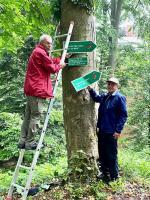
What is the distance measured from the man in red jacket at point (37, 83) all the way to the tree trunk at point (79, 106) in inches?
22.5

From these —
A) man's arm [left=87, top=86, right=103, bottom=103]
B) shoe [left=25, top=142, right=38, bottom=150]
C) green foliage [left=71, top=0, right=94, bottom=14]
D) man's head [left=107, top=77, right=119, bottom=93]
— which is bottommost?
shoe [left=25, top=142, right=38, bottom=150]

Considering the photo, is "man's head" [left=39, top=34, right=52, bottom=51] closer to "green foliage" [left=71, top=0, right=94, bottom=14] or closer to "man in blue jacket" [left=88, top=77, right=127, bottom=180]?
"green foliage" [left=71, top=0, right=94, bottom=14]

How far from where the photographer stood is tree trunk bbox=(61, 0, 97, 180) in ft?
23.2

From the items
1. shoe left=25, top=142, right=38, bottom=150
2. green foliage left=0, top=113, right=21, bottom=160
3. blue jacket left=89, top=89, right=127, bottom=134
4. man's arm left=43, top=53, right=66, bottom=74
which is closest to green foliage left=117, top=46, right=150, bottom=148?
green foliage left=0, top=113, right=21, bottom=160

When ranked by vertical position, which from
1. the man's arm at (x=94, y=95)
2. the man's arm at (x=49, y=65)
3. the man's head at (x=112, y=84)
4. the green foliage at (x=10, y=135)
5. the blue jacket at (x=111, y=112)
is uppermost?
the man's arm at (x=49, y=65)

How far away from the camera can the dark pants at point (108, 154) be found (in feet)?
23.5

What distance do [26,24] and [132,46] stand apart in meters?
13.3

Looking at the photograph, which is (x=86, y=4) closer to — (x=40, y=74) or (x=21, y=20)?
(x=40, y=74)

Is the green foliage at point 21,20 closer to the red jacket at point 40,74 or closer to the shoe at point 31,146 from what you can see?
the red jacket at point 40,74

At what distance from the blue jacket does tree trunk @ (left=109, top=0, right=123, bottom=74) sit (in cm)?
1401

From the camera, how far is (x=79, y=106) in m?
7.08

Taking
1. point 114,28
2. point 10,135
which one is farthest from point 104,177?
point 114,28

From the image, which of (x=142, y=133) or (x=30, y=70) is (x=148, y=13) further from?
(x=30, y=70)

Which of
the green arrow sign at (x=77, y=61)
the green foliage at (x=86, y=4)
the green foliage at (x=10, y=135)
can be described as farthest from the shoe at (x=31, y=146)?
the green foliage at (x=10, y=135)
